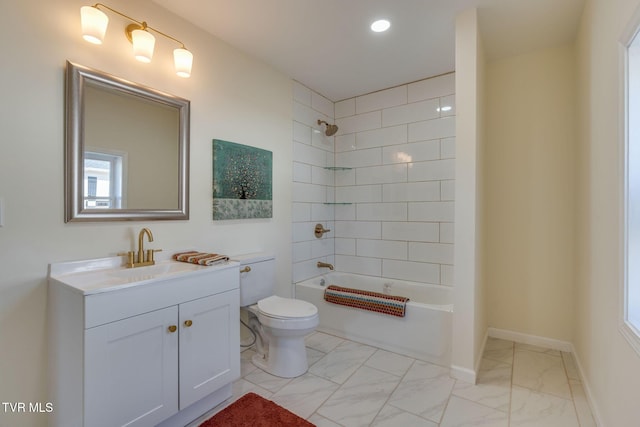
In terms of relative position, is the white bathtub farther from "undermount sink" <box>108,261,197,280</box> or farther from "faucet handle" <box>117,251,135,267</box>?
"faucet handle" <box>117,251,135,267</box>

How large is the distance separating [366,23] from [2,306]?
260 cm

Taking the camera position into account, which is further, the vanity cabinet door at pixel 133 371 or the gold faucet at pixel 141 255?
the gold faucet at pixel 141 255

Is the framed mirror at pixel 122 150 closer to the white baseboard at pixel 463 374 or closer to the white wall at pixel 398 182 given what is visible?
the white wall at pixel 398 182

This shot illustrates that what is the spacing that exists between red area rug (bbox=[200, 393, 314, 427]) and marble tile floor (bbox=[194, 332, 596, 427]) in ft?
0.23

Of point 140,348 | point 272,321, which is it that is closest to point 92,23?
point 140,348

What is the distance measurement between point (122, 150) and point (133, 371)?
47.4 inches

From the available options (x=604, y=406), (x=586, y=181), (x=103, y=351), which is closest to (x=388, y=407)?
(x=604, y=406)

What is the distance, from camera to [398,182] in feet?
10.3

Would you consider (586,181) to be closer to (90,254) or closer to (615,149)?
(615,149)

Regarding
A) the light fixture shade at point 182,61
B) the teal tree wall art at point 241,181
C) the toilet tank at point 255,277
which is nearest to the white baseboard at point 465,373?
the toilet tank at point 255,277

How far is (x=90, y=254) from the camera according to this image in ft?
5.33

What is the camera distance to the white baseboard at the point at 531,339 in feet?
8.28

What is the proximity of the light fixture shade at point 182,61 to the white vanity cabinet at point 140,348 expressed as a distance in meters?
1.24

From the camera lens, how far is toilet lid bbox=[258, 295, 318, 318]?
2.12 metres
